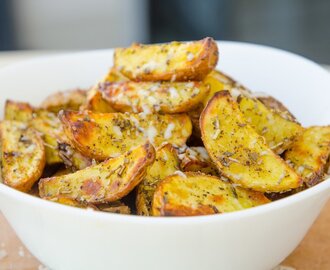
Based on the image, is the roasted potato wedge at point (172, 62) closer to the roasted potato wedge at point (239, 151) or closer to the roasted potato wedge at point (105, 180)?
the roasted potato wedge at point (239, 151)

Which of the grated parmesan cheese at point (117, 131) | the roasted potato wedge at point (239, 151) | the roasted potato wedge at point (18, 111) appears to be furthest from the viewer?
the roasted potato wedge at point (18, 111)

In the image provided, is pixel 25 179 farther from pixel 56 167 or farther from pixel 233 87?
pixel 233 87

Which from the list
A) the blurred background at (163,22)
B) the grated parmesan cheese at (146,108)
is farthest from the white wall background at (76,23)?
the grated parmesan cheese at (146,108)

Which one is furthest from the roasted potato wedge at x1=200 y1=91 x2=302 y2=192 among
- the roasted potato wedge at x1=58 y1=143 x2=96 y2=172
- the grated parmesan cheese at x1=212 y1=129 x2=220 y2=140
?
the roasted potato wedge at x1=58 y1=143 x2=96 y2=172

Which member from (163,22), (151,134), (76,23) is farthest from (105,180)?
(76,23)

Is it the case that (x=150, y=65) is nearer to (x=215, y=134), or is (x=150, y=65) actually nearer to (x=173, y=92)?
(x=173, y=92)

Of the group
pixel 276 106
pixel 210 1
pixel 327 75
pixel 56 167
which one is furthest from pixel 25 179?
pixel 210 1

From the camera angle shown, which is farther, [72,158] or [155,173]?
[72,158]
